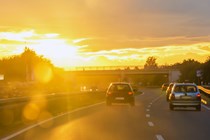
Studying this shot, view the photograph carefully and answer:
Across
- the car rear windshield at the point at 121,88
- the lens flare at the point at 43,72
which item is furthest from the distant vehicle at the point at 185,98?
the lens flare at the point at 43,72

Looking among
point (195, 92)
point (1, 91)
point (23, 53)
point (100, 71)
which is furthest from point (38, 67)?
point (195, 92)

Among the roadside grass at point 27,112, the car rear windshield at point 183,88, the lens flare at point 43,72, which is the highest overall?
the lens flare at point 43,72

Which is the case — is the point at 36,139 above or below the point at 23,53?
below

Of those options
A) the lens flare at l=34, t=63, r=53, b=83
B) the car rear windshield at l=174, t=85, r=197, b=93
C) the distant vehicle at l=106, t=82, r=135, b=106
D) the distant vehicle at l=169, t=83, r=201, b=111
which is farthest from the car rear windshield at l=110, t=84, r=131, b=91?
the lens flare at l=34, t=63, r=53, b=83

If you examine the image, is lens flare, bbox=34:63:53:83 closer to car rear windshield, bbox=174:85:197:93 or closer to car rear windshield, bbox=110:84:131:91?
car rear windshield, bbox=110:84:131:91

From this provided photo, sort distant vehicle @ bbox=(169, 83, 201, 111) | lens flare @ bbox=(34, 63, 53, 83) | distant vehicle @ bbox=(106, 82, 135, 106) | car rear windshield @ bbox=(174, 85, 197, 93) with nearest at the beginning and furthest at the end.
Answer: distant vehicle @ bbox=(169, 83, 201, 111) → car rear windshield @ bbox=(174, 85, 197, 93) → distant vehicle @ bbox=(106, 82, 135, 106) → lens flare @ bbox=(34, 63, 53, 83)

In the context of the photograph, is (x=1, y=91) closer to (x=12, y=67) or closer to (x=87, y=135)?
(x=87, y=135)

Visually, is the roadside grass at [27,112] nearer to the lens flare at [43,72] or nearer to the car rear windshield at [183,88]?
the car rear windshield at [183,88]

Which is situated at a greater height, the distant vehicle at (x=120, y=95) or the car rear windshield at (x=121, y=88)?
the car rear windshield at (x=121, y=88)

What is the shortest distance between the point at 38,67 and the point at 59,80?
9.62 m

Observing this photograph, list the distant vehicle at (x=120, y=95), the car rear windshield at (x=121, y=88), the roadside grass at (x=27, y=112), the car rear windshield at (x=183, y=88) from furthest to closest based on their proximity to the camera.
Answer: the car rear windshield at (x=121, y=88), the distant vehicle at (x=120, y=95), the car rear windshield at (x=183, y=88), the roadside grass at (x=27, y=112)

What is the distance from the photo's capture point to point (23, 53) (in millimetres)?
144250

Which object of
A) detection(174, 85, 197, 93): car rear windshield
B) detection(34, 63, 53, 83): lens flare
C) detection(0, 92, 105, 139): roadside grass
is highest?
detection(34, 63, 53, 83): lens flare

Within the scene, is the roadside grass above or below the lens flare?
below
